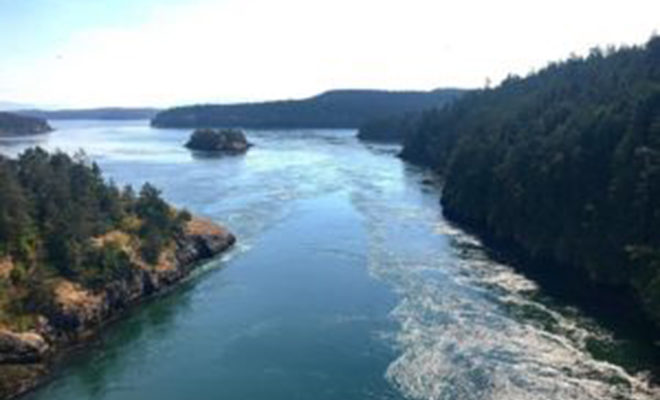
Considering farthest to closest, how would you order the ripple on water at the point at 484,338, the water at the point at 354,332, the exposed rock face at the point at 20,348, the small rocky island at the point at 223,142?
1. the small rocky island at the point at 223,142
2. the exposed rock face at the point at 20,348
3. the water at the point at 354,332
4. the ripple on water at the point at 484,338

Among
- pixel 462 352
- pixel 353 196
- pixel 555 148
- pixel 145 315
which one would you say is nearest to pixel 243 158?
pixel 353 196

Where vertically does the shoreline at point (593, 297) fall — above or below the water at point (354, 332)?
above

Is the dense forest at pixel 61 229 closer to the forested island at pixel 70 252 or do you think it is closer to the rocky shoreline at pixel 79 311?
the forested island at pixel 70 252

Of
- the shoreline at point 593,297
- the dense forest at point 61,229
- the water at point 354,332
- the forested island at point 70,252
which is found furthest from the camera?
the dense forest at point 61,229

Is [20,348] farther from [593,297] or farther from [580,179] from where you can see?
[580,179]

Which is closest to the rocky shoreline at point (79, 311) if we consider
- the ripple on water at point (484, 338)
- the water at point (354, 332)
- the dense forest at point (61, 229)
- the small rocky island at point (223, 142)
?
the dense forest at point (61, 229)

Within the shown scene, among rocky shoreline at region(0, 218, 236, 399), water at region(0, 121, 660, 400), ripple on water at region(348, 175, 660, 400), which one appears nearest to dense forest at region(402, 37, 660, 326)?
water at region(0, 121, 660, 400)
